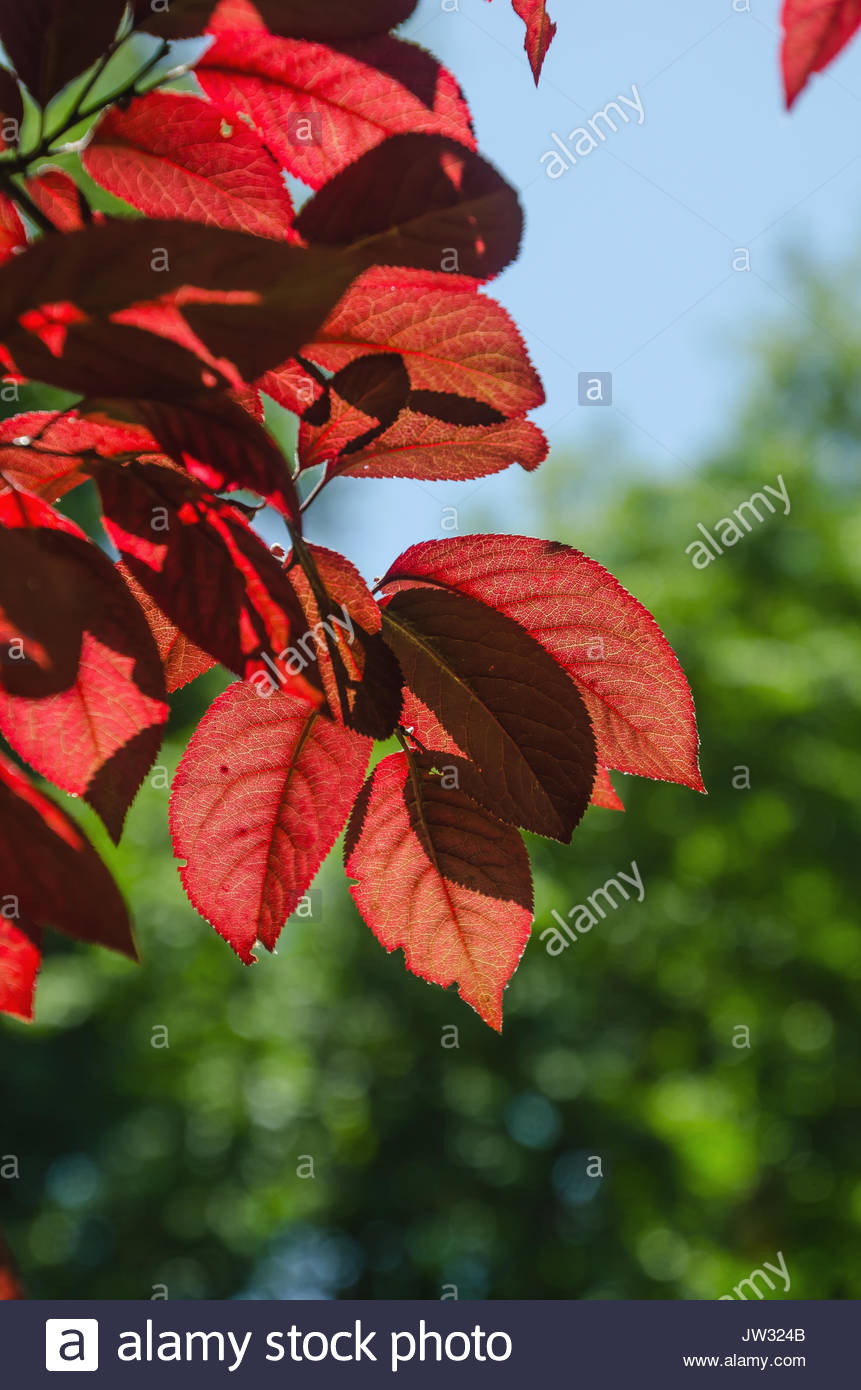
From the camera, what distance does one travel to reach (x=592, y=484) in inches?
458

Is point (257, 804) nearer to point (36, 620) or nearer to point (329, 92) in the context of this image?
point (36, 620)

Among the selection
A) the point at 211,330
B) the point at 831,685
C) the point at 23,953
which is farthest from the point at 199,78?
the point at 831,685

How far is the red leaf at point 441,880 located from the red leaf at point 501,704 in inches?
2.2

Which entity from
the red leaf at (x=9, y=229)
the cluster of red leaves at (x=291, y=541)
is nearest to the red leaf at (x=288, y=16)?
the cluster of red leaves at (x=291, y=541)

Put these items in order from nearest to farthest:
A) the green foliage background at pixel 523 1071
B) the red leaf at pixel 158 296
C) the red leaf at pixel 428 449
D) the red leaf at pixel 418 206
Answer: the red leaf at pixel 158 296 < the red leaf at pixel 418 206 < the red leaf at pixel 428 449 < the green foliage background at pixel 523 1071

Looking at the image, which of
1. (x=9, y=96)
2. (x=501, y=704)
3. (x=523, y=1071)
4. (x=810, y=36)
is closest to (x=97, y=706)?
(x=501, y=704)

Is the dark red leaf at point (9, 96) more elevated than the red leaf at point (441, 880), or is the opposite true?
the dark red leaf at point (9, 96)

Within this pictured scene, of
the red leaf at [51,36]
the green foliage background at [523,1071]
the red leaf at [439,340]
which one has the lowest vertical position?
the green foliage background at [523,1071]

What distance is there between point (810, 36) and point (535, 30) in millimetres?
211

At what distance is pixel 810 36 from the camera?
0.47 meters

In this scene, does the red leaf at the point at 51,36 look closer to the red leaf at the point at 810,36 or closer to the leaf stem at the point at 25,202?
the leaf stem at the point at 25,202

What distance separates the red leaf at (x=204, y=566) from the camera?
46cm

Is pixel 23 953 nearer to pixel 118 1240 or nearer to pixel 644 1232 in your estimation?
pixel 644 1232

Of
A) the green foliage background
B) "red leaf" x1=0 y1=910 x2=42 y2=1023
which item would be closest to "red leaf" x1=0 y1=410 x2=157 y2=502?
"red leaf" x1=0 y1=910 x2=42 y2=1023
